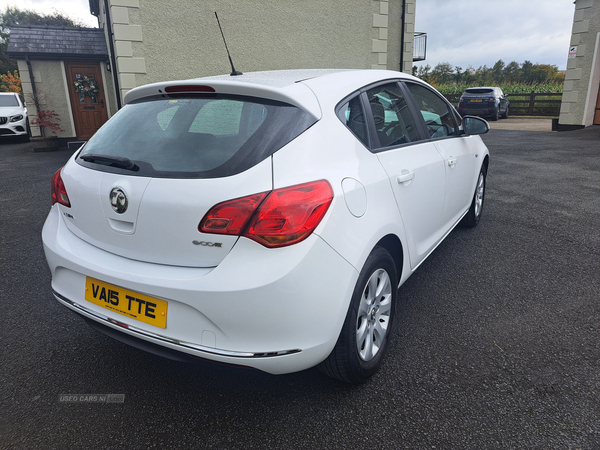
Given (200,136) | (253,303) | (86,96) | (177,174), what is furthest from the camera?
(86,96)

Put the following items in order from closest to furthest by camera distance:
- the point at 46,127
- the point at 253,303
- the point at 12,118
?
1. the point at 253,303
2. the point at 46,127
3. the point at 12,118

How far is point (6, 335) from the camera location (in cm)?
259

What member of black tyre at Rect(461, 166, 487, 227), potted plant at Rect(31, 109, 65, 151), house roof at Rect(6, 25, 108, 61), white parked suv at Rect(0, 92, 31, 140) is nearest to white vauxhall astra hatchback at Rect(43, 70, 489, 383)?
black tyre at Rect(461, 166, 487, 227)

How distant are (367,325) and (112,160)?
56.3 inches

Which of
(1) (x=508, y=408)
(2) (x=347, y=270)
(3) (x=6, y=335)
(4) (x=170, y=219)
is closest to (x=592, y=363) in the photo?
(1) (x=508, y=408)

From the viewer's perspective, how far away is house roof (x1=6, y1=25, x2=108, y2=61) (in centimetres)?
1337

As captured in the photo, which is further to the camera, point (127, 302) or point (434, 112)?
point (434, 112)

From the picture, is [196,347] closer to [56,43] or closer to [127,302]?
[127,302]

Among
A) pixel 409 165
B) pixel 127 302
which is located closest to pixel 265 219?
pixel 127 302

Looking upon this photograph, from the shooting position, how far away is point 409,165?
95.4 inches

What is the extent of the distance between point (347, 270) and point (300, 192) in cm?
38

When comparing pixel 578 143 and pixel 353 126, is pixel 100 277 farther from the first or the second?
pixel 578 143

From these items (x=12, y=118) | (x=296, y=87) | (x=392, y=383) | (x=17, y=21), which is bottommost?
(x=392, y=383)

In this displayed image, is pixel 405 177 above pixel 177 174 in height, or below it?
below
